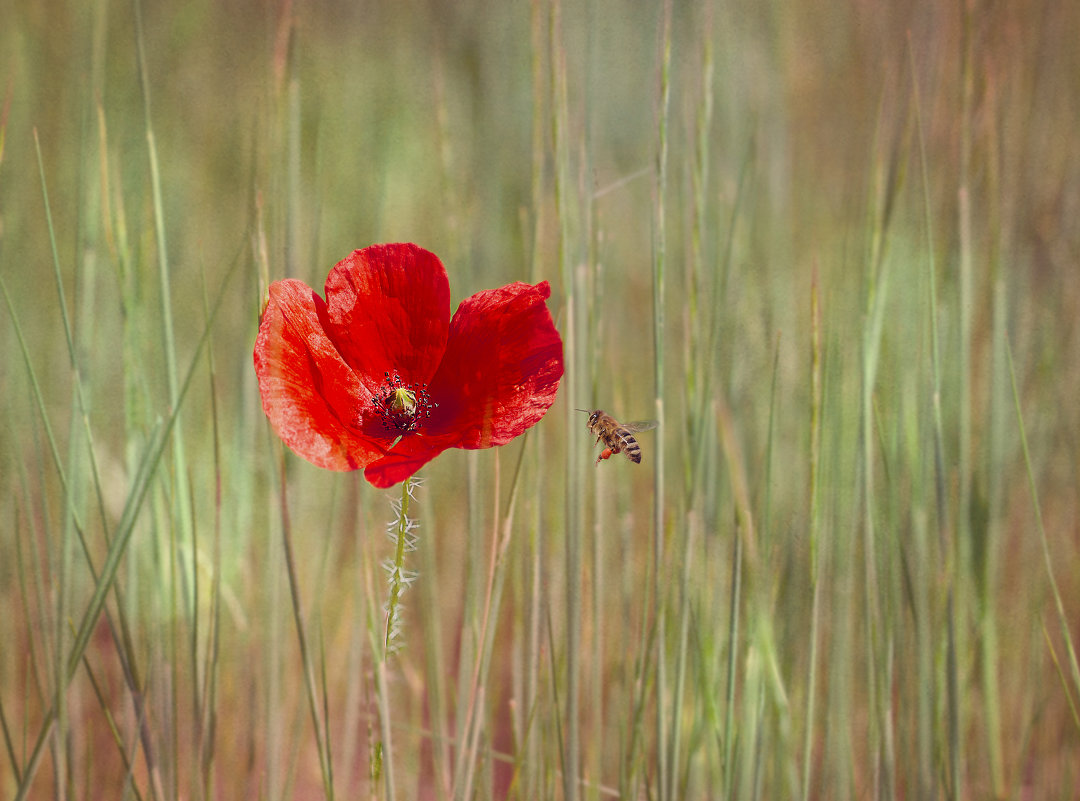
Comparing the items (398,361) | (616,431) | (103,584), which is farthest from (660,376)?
(103,584)

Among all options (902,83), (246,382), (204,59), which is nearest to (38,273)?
(204,59)

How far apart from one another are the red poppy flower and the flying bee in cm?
8

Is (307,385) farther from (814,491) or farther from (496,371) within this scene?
(814,491)

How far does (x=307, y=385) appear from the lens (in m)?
0.40

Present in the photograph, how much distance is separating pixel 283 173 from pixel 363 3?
0.96 meters

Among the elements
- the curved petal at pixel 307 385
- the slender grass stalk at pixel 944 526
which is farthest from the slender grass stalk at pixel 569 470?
the slender grass stalk at pixel 944 526

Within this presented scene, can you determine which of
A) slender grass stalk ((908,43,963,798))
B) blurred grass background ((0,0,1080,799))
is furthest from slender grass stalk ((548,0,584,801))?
slender grass stalk ((908,43,963,798))

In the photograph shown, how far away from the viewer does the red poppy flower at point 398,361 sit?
371mm

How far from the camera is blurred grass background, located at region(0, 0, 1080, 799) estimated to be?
50 centimetres

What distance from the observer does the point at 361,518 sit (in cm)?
46

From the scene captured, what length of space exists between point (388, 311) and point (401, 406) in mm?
63

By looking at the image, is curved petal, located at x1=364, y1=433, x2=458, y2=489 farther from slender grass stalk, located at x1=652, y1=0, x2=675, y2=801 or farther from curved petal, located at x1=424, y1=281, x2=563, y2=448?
slender grass stalk, located at x1=652, y1=0, x2=675, y2=801

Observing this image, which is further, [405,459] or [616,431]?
[616,431]

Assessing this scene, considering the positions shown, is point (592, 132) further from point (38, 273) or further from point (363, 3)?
point (363, 3)
